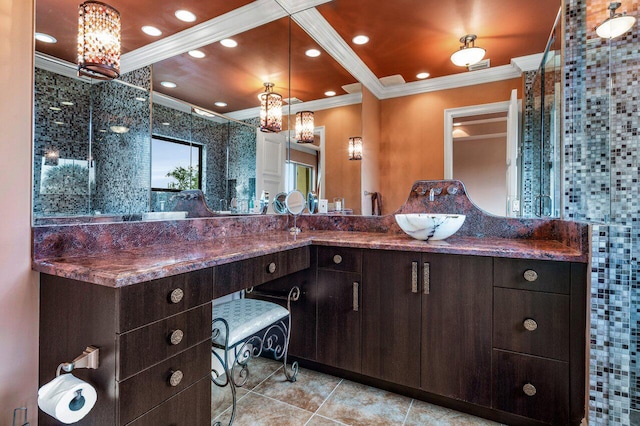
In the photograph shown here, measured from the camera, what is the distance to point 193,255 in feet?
4.16

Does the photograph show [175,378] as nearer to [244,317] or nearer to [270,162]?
[244,317]

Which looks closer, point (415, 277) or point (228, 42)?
point (415, 277)

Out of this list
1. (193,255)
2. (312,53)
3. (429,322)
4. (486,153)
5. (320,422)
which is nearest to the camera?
(193,255)

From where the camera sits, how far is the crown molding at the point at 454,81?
1930 mm

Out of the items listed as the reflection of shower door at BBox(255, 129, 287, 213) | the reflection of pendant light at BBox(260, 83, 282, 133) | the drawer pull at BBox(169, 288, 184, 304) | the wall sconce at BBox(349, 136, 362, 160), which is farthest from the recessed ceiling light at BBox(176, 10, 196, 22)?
the drawer pull at BBox(169, 288, 184, 304)

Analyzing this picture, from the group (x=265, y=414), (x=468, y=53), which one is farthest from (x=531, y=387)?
(x=468, y=53)

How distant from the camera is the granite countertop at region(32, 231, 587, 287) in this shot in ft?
3.17

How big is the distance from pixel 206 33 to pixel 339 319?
6.68 ft

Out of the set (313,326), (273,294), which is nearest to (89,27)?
(273,294)

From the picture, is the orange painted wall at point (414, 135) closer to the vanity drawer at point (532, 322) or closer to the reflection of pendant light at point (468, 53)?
the reflection of pendant light at point (468, 53)

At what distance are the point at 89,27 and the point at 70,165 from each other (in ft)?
1.93

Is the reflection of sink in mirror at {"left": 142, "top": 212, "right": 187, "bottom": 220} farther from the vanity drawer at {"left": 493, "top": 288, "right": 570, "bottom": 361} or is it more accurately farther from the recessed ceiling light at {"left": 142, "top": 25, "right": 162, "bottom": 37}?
the vanity drawer at {"left": 493, "top": 288, "right": 570, "bottom": 361}

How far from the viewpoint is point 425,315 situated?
5.42ft

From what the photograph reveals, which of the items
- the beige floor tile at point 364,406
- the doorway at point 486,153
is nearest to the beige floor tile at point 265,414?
the beige floor tile at point 364,406
